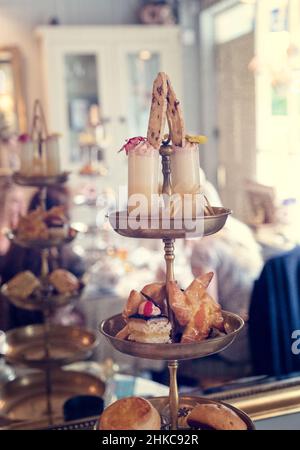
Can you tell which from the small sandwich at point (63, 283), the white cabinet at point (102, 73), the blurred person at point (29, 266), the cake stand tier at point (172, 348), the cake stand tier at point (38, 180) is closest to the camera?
the cake stand tier at point (172, 348)

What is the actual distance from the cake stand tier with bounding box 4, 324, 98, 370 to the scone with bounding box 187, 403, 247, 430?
1.97 ft

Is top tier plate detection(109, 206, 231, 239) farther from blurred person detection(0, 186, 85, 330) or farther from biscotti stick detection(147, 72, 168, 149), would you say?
blurred person detection(0, 186, 85, 330)

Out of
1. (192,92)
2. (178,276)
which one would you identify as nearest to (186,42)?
(192,92)

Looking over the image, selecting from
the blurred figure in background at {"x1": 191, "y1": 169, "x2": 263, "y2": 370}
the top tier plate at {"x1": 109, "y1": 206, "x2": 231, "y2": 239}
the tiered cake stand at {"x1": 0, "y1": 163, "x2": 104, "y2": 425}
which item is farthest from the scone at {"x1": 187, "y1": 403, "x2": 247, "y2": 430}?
the blurred figure in background at {"x1": 191, "y1": 169, "x2": 263, "y2": 370}

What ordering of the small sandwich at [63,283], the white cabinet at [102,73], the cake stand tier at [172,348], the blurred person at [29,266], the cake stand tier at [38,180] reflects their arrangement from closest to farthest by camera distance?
1. the cake stand tier at [172,348]
2. the cake stand tier at [38,180]
3. the small sandwich at [63,283]
4. the blurred person at [29,266]
5. the white cabinet at [102,73]

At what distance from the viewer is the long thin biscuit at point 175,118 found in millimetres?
768

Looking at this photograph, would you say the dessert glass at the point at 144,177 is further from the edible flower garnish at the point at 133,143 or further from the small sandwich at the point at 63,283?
the small sandwich at the point at 63,283

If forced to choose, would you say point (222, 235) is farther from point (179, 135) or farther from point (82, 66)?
point (82, 66)

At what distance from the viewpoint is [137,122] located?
408cm

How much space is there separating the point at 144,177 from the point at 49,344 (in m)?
0.86

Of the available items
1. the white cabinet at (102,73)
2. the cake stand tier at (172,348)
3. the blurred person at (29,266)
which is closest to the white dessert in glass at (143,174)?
the cake stand tier at (172,348)

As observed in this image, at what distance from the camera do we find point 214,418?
2.53 ft

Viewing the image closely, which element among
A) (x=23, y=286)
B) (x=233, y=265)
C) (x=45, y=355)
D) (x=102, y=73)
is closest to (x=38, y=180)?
(x=23, y=286)

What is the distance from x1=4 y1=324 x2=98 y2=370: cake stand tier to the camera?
1.38 meters
